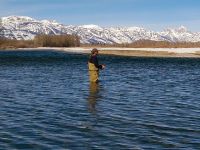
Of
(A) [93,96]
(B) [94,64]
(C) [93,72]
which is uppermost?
(B) [94,64]

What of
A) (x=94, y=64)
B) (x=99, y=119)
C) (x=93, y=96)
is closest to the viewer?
(x=99, y=119)

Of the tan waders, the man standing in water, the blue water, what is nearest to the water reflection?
the blue water

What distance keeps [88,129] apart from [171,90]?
1412 centimetres

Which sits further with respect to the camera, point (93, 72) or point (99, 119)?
point (93, 72)

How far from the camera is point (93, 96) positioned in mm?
24766

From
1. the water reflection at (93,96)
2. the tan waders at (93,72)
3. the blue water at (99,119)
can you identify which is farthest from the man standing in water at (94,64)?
the blue water at (99,119)

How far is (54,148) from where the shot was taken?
12773 millimetres

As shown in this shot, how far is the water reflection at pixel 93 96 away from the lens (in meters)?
20.5

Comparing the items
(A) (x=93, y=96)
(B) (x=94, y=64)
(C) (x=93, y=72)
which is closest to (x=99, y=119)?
(A) (x=93, y=96)

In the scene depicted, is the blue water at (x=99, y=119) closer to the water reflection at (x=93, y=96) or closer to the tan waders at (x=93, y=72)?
the water reflection at (x=93, y=96)

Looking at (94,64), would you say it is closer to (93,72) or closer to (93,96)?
(93,72)

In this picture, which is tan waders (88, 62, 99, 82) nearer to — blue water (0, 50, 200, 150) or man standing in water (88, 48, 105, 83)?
man standing in water (88, 48, 105, 83)

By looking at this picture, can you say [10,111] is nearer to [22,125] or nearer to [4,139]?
[22,125]

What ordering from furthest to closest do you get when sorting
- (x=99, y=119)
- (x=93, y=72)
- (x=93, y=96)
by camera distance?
(x=93, y=72) → (x=93, y=96) → (x=99, y=119)
